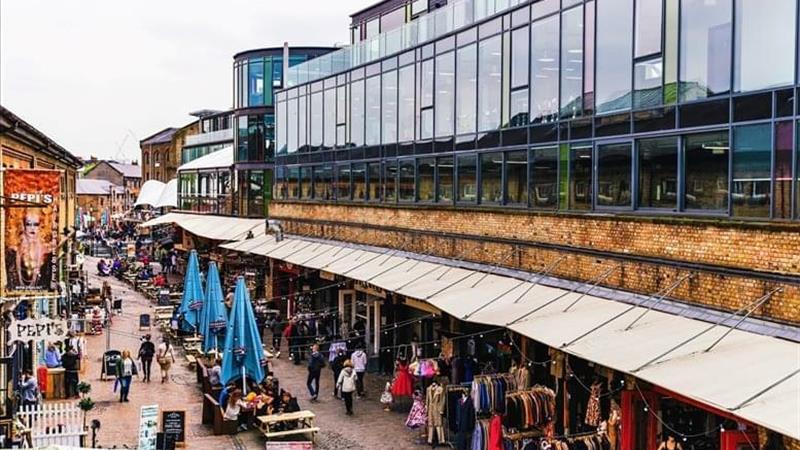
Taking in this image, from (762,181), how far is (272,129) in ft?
111

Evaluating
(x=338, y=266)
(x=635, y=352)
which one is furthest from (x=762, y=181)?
(x=338, y=266)

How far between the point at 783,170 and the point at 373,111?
57.5ft

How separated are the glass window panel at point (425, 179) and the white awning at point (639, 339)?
283 cm

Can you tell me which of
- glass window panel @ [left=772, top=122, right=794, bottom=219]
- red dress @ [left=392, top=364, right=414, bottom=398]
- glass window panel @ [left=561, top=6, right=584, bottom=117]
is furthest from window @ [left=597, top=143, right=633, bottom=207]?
red dress @ [left=392, top=364, right=414, bottom=398]

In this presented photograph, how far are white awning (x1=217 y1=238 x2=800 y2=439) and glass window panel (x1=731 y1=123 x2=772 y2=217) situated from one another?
5.70ft

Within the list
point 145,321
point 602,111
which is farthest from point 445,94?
point 145,321

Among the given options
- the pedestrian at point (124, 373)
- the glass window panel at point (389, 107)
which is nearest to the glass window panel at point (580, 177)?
the glass window panel at point (389, 107)

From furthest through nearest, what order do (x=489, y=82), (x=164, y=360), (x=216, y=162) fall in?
(x=216, y=162)
(x=164, y=360)
(x=489, y=82)

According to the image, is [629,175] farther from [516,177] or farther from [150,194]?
[150,194]

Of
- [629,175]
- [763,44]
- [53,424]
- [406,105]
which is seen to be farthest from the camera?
[406,105]

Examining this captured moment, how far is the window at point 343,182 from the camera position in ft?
101

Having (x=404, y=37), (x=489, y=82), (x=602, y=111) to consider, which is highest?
(x=404, y=37)

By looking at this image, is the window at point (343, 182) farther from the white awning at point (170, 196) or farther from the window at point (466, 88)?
the white awning at point (170, 196)

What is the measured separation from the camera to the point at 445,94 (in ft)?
78.5
